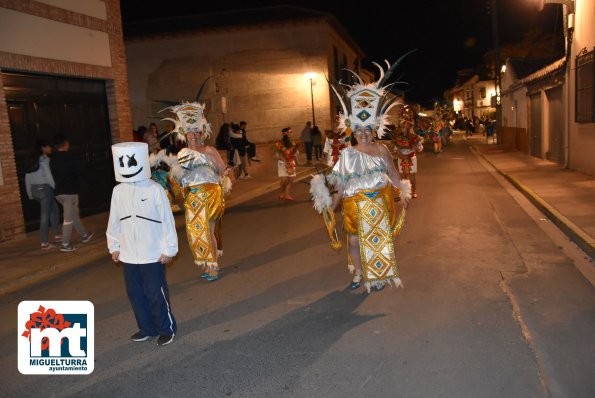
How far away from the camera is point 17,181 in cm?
1002

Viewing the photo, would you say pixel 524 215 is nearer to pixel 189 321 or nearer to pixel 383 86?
pixel 383 86

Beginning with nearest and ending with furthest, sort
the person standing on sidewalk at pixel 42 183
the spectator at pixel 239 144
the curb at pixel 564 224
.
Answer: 1. the curb at pixel 564 224
2. the person standing on sidewalk at pixel 42 183
3. the spectator at pixel 239 144

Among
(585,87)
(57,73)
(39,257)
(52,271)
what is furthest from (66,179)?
(585,87)

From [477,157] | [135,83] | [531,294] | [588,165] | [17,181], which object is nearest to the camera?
[531,294]

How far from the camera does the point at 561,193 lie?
39.5ft

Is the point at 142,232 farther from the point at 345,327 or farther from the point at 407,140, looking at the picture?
the point at 407,140

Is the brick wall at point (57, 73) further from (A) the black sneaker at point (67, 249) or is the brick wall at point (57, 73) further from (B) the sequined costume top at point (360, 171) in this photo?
(B) the sequined costume top at point (360, 171)

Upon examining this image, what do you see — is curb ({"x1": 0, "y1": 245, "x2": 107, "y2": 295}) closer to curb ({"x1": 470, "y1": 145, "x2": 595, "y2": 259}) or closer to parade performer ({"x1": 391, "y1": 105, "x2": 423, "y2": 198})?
parade performer ({"x1": 391, "y1": 105, "x2": 423, "y2": 198})

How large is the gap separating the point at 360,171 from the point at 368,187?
19 cm

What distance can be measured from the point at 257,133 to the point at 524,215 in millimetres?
24208

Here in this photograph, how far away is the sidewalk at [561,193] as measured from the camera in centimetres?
840

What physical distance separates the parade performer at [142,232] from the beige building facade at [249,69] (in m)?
27.5

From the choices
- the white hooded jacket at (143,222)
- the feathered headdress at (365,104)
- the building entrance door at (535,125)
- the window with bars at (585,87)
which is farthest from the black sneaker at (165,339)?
the building entrance door at (535,125)

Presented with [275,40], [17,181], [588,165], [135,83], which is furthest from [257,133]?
[17,181]
